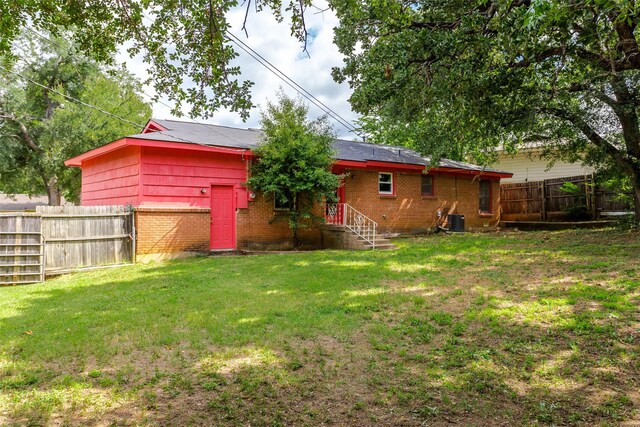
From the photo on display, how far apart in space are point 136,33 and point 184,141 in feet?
23.4

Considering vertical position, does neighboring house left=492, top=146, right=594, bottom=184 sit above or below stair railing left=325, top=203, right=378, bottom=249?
above

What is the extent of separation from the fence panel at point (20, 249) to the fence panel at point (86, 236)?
0.21m

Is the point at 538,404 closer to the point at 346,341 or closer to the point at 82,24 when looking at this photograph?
the point at 346,341

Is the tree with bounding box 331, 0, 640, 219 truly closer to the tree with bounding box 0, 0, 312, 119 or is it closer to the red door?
the tree with bounding box 0, 0, 312, 119

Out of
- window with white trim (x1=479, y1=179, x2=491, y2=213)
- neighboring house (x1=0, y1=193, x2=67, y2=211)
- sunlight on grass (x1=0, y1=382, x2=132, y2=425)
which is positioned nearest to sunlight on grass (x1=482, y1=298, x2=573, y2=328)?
sunlight on grass (x1=0, y1=382, x2=132, y2=425)

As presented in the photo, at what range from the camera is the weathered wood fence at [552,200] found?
17406 mm

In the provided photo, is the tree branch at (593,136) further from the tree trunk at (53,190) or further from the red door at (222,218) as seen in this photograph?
the tree trunk at (53,190)

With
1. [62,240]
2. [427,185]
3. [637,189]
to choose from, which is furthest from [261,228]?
[637,189]

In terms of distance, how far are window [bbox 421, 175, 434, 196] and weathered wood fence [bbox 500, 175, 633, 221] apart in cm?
585

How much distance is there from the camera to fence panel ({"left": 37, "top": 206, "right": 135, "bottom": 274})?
407 inches

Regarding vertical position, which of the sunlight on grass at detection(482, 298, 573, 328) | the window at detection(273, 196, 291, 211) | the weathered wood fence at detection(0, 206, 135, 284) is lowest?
the sunlight on grass at detection(482, 298, 573, 328)

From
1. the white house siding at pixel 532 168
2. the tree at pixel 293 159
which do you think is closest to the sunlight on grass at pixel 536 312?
the tree at pixel 293 159

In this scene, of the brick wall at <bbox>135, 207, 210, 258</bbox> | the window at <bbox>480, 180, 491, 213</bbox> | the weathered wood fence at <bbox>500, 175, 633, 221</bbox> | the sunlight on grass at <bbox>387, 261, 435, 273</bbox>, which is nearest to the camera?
the sunlight on grass at <bbox>387, 261, 435, 273</bbox>

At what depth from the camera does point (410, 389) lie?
3.58 meters
